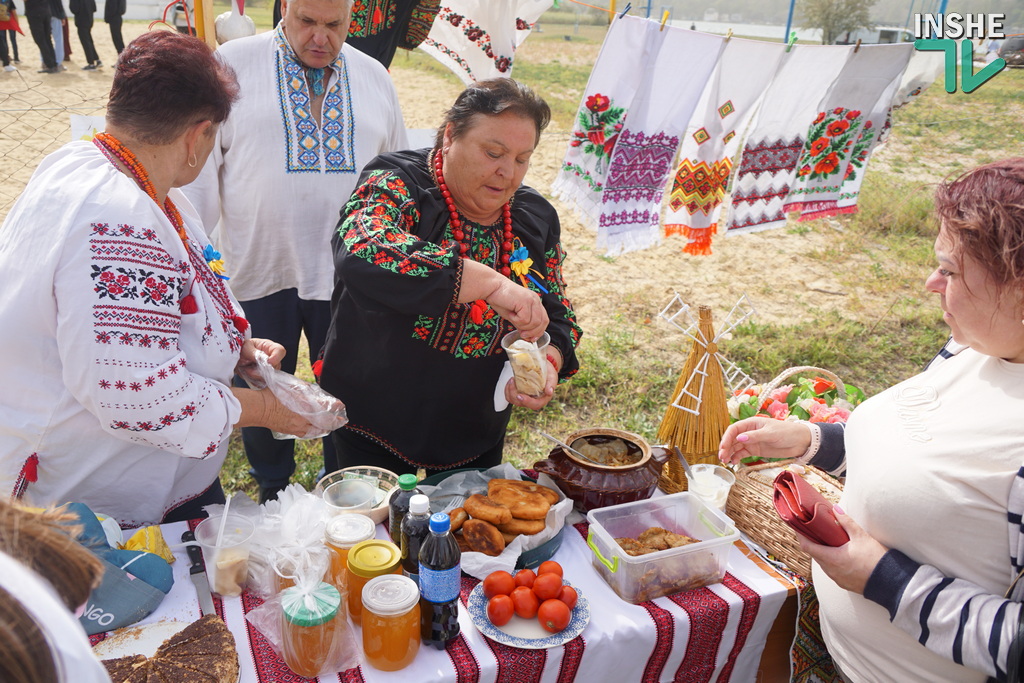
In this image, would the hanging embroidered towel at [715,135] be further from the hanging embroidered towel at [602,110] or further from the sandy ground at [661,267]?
the sandy ground at [661,267]

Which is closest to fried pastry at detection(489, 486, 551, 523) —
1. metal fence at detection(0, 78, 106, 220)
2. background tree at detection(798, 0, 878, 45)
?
metal fence at detection(0, 78, 106, 220)

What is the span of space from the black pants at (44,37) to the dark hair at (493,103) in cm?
1216

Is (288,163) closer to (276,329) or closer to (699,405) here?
(276,329)

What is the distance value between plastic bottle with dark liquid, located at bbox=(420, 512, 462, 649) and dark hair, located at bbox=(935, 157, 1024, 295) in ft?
4.11

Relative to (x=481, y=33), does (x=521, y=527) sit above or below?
below

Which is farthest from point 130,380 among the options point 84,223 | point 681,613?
point 681,613

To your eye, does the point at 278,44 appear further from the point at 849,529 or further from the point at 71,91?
the point at 71,91

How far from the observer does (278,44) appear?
298 cm

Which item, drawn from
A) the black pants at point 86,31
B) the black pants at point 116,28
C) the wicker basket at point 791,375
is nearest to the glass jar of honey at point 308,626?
the wicker basket at point 791,375

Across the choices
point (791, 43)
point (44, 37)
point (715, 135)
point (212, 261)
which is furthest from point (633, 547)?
point (44, 37)

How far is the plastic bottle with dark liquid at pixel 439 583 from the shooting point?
5.03 feet

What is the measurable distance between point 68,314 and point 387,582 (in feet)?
3.02

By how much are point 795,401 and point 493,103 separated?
1.59 metres

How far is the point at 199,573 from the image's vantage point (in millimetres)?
1769
